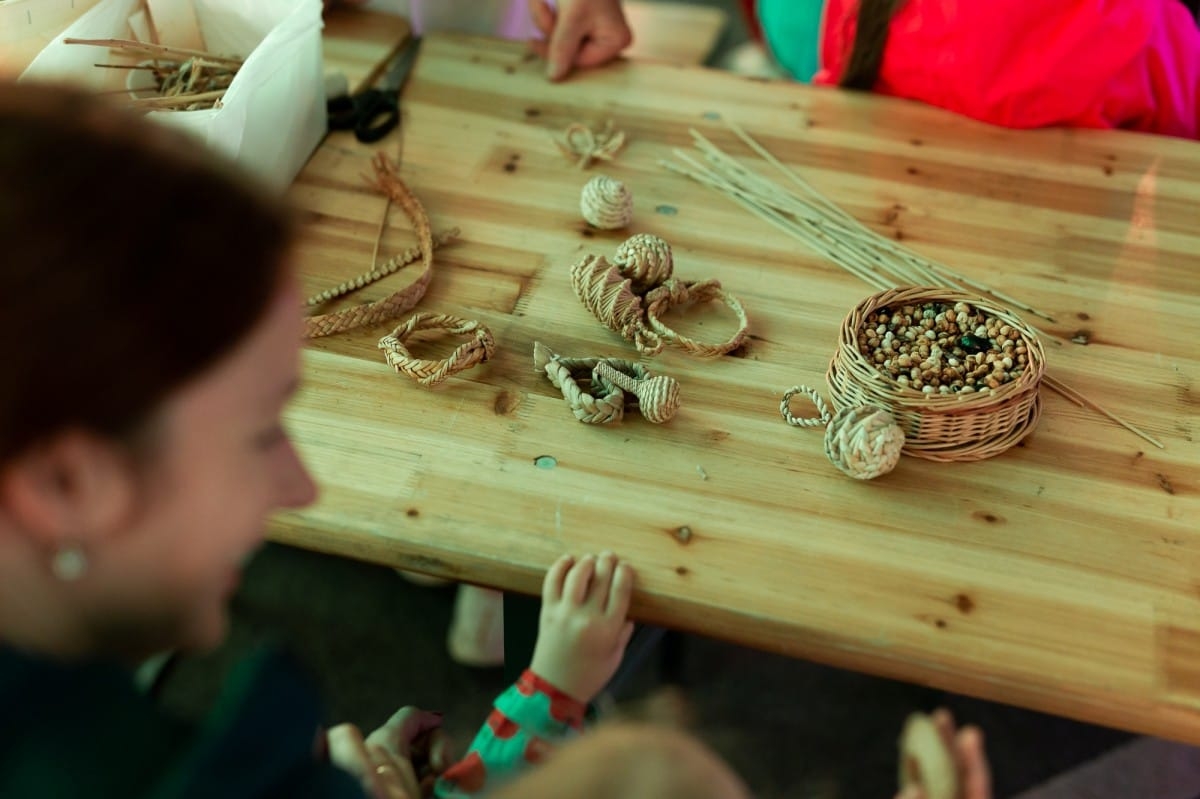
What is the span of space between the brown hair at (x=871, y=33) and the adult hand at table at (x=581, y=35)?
0.30 meters

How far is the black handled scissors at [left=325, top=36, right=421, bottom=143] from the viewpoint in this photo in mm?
1274

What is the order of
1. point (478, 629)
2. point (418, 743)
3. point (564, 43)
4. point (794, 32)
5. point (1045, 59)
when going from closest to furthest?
point (418, 743)
point (1045, 59)
point (564, 43)
point (478, 629)
point (794, 32)

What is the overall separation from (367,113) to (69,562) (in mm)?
860

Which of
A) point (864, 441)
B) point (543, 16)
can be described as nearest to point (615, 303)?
point (864, 441)

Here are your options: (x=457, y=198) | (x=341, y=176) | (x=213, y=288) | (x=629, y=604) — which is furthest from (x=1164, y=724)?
(x=341, y=176)

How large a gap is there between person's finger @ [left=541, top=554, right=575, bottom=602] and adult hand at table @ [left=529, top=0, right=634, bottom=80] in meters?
0.80

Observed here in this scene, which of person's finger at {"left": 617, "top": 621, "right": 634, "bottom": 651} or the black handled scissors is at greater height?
the black handled scissors

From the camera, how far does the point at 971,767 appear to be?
2.18 ft

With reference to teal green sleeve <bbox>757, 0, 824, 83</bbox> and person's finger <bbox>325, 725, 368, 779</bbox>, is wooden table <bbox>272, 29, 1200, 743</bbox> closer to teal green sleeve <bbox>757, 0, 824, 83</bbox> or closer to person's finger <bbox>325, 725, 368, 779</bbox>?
person's finger <bbox>325, 725, 368, 779</bbox>

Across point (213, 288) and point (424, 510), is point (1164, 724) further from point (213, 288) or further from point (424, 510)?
point (213, 288)

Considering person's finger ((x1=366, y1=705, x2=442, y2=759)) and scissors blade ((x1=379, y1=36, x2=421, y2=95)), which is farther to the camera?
scissors blade ((x1=379, y1=36, x2=421, y2=95))

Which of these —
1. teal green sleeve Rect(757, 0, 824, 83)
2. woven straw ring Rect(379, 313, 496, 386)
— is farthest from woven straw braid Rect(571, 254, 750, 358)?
teal green sleeve Rect(757, 0, 824, 83)

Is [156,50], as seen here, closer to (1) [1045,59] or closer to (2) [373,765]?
(2) [373,765]

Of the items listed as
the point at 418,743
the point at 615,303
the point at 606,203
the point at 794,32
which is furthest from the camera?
the point at 794,32
